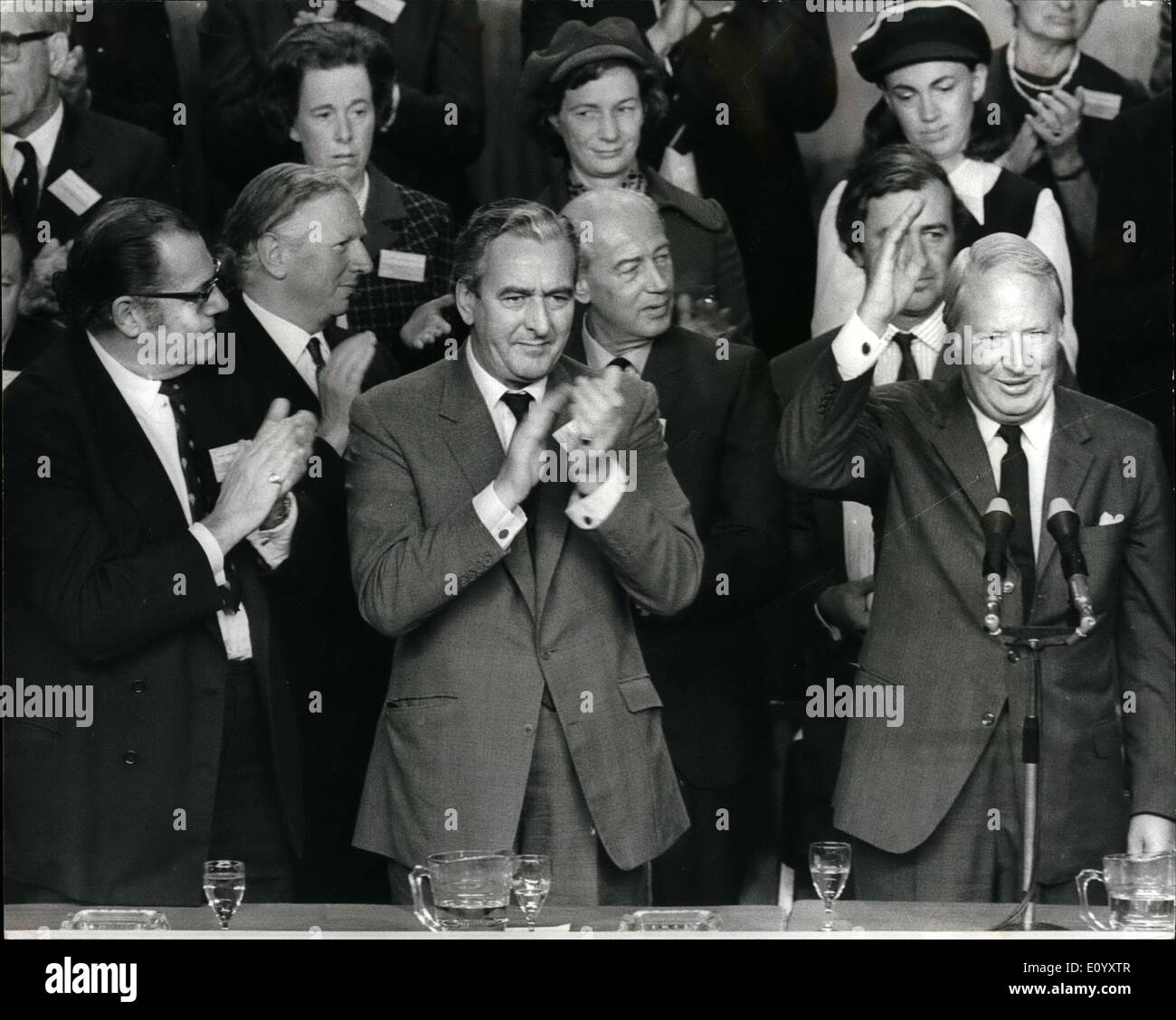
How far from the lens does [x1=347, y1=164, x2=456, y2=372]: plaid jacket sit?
5.36 m

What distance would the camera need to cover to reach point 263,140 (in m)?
5.39

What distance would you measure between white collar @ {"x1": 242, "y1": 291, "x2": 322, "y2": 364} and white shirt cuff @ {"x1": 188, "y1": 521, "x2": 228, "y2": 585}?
544 mm

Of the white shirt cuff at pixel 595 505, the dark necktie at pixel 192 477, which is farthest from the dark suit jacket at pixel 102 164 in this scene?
the white shirt cuff at pixel 595 505

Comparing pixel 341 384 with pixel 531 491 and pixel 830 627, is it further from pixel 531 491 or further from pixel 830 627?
pixel 830 627

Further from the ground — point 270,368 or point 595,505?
point 270,368

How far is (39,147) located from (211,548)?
4.30ft

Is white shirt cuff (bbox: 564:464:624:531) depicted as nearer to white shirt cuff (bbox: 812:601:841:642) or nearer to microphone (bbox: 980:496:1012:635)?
white shirt cuff (bbox: 812:601:841:642)

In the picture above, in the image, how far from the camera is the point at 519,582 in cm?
511

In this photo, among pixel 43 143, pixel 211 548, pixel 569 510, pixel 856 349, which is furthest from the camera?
pixel 43 143

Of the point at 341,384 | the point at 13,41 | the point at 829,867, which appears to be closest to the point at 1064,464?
the point at 829,867
